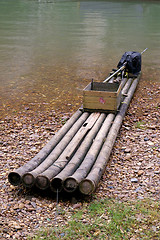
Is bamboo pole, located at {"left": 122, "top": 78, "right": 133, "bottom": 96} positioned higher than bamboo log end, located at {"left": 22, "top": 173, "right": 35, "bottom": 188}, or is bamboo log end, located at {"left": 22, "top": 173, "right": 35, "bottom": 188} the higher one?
bamboo log end, located at {"left": 22, "top": 173, "right": 35, "bottom": 188}

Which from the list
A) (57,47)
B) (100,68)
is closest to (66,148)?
(100,68)

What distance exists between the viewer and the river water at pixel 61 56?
10.1 m

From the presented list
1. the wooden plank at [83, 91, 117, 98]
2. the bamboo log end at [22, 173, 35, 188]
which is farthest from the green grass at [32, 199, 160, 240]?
the wooden plank at [83, 91, 117, 98]

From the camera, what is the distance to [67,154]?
19.6ft

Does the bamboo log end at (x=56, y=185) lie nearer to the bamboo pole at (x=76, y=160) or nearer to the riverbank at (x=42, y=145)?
the bamboo pole at (x=76, y=160)

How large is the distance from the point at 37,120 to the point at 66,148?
7.58ft

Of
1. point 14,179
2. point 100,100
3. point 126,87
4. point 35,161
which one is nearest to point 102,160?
point 35,161

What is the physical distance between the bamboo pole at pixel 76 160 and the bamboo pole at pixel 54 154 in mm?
325

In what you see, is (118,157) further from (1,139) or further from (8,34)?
(8,34)

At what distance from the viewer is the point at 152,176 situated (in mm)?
5773

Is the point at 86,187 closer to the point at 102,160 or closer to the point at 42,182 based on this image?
the point at 42,182

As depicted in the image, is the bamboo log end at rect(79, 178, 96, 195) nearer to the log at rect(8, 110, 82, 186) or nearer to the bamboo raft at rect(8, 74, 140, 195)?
the bamboo raft at rect(8, 74, 140, 195)

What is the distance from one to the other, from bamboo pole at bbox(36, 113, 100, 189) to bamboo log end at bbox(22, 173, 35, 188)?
9 cm

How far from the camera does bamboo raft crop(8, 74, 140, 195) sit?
17.1ft
